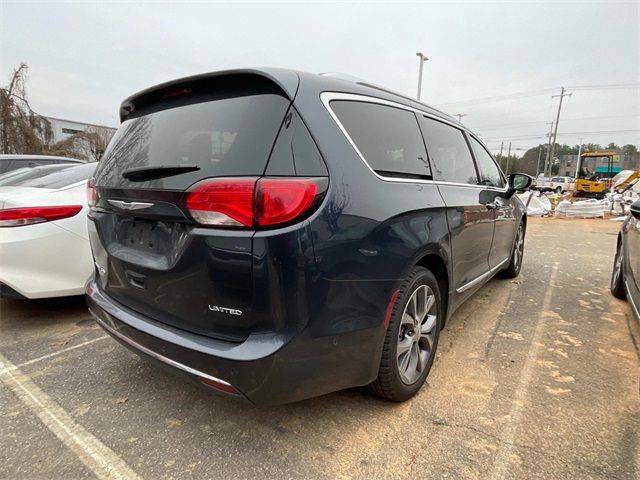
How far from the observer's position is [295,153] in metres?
1.59

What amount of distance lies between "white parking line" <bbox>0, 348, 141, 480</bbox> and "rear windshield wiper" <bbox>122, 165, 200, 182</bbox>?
131 centimetres

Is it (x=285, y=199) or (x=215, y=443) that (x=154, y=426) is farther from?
(x=285, y=199)

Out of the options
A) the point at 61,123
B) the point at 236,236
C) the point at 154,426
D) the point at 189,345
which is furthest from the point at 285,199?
the point at 61,123

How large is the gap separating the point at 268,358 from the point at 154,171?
39.0 inches

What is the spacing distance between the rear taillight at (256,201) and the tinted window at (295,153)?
0.05m

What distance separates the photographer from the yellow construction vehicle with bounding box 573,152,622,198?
2359 centimetres

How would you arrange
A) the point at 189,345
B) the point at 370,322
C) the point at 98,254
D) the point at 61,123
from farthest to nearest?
1. the point at 61,123
2. the point at 98,254
3. the point at 370,322
4. the point at 189,345

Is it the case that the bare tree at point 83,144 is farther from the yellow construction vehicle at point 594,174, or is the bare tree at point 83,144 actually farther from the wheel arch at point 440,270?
the yellow construction vehicle at point 594,174

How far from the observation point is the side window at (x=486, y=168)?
141 inches

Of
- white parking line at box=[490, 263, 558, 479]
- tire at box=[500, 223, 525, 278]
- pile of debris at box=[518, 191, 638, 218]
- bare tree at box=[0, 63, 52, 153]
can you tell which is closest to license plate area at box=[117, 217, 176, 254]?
white parking line at box=[490, 263, 558, 479]

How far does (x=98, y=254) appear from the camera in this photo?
2262mm

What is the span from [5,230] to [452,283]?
11.0ft

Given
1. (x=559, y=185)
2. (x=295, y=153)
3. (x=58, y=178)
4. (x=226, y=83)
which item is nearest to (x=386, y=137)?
(x=295, y=153)

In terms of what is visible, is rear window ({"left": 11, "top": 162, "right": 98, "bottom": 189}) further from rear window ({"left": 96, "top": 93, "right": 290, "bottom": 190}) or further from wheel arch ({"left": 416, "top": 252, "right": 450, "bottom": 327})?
wheel arch ({"left": 416, "top": 252, "right": 450, "bottom": 327})
